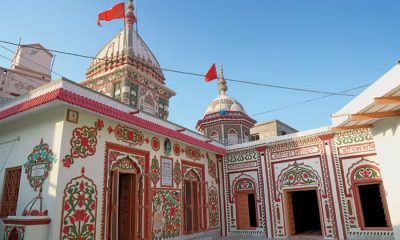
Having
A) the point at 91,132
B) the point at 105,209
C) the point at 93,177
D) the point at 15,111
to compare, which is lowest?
the point at 105,209

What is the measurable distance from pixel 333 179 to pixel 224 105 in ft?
26.0

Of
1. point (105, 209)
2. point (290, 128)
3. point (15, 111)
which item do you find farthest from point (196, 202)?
point (290, 128)

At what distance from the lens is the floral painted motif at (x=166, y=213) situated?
7914 mm

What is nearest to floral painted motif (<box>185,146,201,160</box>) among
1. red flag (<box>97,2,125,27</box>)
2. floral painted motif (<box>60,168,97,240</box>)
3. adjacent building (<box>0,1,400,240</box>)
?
adjacent building (<box>0,1,400,240</box>)

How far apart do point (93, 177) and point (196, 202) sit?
4411mm

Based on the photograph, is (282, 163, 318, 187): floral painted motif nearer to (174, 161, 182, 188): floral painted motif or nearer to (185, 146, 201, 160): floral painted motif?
(185, 146, 201, 160): floral painted motif

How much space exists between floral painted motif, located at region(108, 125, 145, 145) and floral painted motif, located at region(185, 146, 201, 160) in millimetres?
A: 2240

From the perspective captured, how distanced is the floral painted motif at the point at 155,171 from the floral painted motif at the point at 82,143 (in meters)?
1.98

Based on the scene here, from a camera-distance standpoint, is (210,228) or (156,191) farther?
(210,228)

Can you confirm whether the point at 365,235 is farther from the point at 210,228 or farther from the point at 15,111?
the point at 15,111

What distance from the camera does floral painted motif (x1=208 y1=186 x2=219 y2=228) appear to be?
1034 centimetres

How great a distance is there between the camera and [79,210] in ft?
19.4

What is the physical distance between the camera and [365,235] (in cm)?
813

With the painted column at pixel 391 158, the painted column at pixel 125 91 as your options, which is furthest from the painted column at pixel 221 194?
the painted column at pixel 391 158
